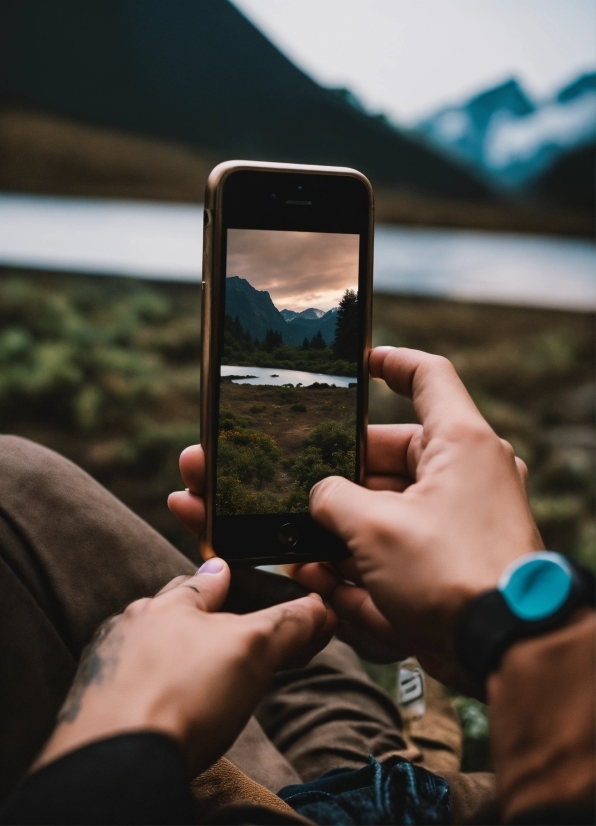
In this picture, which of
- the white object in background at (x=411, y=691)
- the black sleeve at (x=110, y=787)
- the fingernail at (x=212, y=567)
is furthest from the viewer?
the white object in background at (x=411, y=691)

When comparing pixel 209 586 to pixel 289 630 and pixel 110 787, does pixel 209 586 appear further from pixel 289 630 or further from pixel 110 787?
pixel 110 787

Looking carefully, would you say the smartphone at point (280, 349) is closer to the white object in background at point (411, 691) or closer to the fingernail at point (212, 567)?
the fingernail at point (212, 567)

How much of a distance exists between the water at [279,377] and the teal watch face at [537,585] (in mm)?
314

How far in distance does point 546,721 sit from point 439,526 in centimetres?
16

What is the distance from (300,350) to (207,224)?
0.17m

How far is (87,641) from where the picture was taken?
60cm

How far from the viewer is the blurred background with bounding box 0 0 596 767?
164 centimetres

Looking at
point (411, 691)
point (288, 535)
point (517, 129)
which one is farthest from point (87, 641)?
point (517, 129)

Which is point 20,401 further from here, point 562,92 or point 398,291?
point 562,92

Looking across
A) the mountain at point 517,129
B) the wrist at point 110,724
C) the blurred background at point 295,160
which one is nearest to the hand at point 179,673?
the wrist at point 110,724

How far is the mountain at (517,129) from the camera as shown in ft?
6.06

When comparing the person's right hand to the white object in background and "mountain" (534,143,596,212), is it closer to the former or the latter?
the white object in background

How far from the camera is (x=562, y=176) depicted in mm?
1945

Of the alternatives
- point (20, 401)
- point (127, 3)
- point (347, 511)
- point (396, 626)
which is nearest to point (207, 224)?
point (347, 511)
